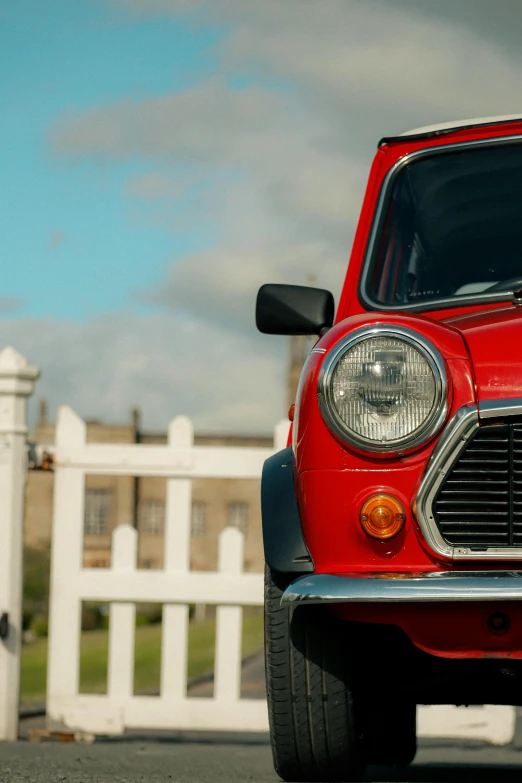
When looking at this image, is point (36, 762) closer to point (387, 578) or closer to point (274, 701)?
point (274, 701)

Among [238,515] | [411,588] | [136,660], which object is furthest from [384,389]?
[238,515]

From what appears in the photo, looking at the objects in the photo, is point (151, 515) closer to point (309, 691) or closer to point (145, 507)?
point (145, 507)

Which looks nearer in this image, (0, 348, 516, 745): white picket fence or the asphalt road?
the asphalt road

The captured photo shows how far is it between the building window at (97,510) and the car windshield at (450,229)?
180ft

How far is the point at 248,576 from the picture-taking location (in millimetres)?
5926

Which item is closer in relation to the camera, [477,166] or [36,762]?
[477,166]

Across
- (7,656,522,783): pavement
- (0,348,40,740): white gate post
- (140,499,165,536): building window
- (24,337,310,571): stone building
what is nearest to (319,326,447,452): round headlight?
(7,656,522,783): pavement

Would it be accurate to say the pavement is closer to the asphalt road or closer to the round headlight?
the asphalt road

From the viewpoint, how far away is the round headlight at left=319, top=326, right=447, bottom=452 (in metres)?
2.90

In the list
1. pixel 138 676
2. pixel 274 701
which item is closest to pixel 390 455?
pixel 274 701

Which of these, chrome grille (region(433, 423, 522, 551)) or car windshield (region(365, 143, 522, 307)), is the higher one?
car windshield (region(365, 143, 522, 307))

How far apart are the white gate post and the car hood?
3.28 metres

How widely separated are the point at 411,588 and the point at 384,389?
461 millimetres

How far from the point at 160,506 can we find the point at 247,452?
5873cm
